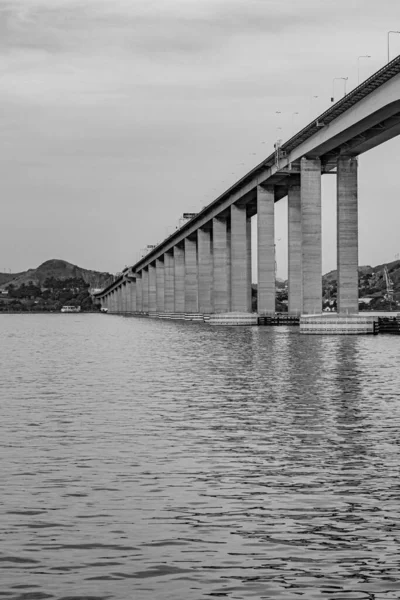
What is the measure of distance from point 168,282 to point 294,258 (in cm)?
8587

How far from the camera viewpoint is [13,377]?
3812cm

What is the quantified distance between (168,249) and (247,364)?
148525 millimetres

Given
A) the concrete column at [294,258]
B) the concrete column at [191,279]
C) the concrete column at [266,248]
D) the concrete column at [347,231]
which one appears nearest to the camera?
the concrete column at [347,231]

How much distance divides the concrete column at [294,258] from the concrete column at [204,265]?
48.0 meters

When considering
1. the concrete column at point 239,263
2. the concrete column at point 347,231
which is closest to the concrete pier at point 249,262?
the concrete column at point 239,263

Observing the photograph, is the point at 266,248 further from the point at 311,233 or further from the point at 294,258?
the point at 311,233

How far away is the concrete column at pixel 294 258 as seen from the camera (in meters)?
113

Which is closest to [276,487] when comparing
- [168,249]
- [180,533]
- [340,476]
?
[340,476]

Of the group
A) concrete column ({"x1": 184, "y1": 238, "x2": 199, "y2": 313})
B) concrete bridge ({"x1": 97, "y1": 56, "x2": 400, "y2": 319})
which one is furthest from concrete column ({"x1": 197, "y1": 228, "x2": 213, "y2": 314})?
concrete column ({"x1": 184, "y1": 238, "x2": 199, "y2": 313})

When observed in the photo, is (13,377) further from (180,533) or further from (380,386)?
(180,533)

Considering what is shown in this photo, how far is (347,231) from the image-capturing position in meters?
91.3

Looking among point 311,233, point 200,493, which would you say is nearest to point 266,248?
point 311,233

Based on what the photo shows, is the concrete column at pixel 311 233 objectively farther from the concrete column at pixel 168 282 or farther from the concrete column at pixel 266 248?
the concrete column at pixel 168 282

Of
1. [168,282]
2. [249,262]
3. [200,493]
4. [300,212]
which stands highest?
[300,212]
